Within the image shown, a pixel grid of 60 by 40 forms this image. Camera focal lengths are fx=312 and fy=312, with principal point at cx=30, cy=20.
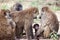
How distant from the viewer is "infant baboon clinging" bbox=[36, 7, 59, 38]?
6.51 meters

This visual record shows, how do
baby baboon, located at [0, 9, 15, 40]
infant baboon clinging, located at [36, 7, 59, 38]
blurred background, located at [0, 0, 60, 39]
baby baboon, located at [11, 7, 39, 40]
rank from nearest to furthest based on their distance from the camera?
baby baboon, located at [0, 9, 15, 40], baby baboon, located at [11, 7, 39, 40], infant baboon clinging, located at [36, 7, 59, 38], blurred background, located at [0, 0, 60, 39]

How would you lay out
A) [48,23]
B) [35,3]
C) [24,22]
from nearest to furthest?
1. [24,22]
2. [48,23]
3. [35,3]

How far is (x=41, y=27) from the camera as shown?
6.59 m

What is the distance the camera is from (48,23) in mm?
6578

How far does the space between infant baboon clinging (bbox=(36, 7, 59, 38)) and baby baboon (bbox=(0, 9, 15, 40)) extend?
3.52ft

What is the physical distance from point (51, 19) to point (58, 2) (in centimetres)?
235

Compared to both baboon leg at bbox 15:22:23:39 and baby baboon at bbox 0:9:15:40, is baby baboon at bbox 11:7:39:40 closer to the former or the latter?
baboon leg at bbox 15:22:23:39

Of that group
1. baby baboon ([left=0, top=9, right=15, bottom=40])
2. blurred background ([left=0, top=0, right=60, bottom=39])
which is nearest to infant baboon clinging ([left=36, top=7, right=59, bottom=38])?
baby baboon ([left=0, top=9, right=15, bottom=40])

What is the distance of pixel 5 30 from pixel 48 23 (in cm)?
138

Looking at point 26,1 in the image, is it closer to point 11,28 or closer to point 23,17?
point 23,17

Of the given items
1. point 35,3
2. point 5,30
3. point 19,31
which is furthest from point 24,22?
point 35,3

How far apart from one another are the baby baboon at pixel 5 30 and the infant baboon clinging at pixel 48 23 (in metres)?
1.07

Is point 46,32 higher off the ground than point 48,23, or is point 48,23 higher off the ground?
point 48,23

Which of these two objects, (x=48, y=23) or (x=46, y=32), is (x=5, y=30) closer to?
(x=46, y=32)
